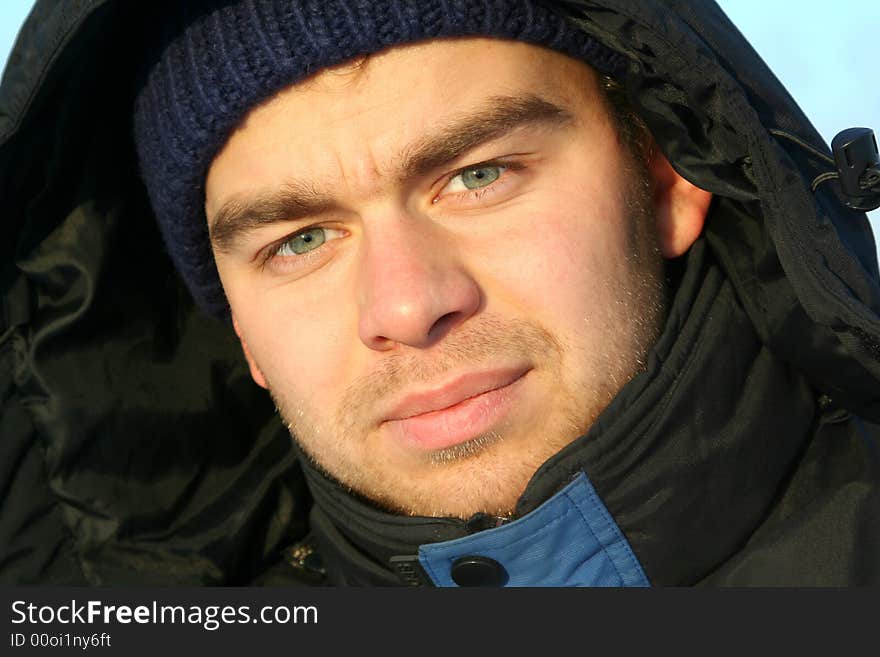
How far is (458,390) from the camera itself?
1.83m

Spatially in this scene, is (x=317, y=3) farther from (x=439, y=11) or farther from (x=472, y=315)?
(x=472, y=315)

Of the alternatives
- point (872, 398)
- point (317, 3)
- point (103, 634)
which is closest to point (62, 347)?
point (103, 634)

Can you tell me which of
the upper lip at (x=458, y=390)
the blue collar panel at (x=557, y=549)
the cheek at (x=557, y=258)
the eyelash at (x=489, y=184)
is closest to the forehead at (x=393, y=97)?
the eyelash at (x=489, y=184)

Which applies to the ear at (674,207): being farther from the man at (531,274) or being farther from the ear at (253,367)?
the ear at (253,367)

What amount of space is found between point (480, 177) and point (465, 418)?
45cm

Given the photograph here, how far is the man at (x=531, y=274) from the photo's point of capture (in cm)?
178

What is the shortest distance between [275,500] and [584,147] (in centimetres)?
123

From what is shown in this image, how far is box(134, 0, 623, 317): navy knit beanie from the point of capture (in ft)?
5.99

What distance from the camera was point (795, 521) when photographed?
1.85 m

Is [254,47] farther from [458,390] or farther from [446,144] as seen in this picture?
[458,390]

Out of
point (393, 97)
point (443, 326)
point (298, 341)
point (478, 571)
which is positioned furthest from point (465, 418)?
point (393, 97)

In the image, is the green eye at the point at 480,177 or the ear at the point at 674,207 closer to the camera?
the green eye at the point at 480,177

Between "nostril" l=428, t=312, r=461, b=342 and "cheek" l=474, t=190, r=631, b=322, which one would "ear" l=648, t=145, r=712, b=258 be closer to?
"cheek" l=474, t=190, r=631, b=322

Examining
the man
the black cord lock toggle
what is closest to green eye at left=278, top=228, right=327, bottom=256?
the man
